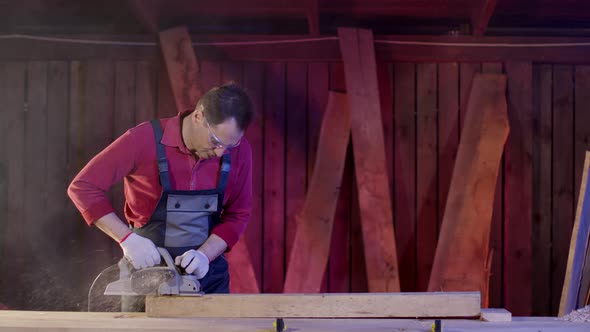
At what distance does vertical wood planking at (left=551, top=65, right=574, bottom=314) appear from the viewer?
5.09m

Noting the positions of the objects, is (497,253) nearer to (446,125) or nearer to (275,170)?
(446,125)

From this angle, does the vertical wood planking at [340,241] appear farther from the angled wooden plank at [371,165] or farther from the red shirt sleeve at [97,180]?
the red shirt sleeve at [97,180]

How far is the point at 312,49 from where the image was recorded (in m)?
5.16

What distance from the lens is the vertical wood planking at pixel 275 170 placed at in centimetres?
521

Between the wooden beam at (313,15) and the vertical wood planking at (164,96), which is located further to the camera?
the vertical wood planking at (164,96)

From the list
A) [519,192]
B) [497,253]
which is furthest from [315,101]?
[497,253]

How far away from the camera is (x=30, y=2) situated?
16.4 ft

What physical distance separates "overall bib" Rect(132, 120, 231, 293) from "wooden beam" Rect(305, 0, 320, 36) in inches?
72.1

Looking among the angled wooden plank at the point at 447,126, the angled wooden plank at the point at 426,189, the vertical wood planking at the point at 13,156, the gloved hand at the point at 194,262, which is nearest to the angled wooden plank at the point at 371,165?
the angled wooden plank at the point at 426,189

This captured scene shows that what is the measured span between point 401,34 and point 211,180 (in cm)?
272

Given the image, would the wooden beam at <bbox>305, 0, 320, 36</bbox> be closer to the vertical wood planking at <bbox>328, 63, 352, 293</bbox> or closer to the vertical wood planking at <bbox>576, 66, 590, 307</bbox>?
the vertical wood planking at <bbox>328, 63, 352, 293</bbox>

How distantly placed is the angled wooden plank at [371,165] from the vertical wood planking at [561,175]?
136cm

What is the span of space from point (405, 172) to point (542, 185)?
1.12 metres

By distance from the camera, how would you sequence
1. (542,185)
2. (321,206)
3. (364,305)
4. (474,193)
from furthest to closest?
1. (542,185)
2. (321,206)
3. (474,193)
4. (364,305)
